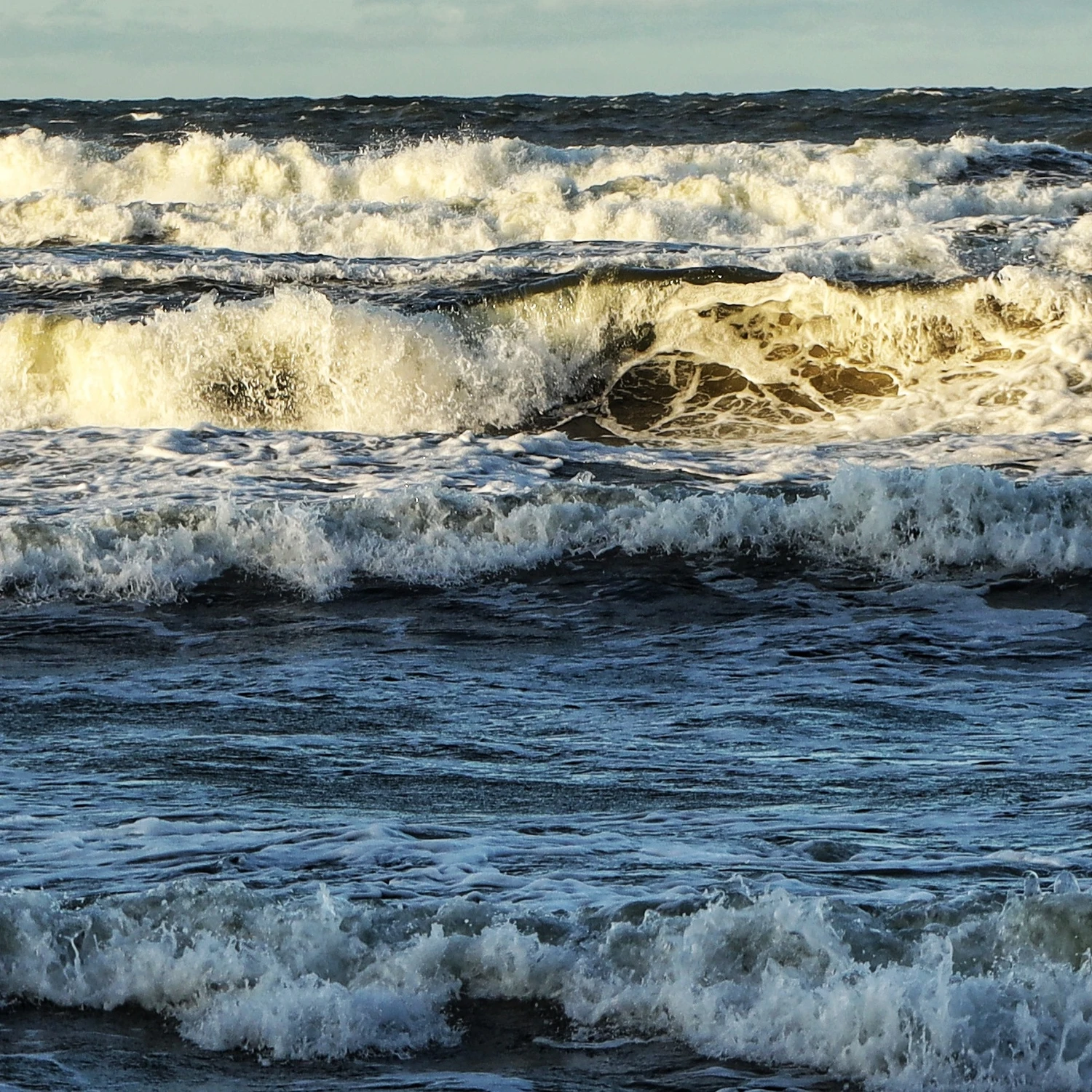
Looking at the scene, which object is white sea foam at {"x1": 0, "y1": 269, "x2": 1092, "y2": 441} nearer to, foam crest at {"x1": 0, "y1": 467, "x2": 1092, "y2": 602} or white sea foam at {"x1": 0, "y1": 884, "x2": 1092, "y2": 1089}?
foam crest at {"x1": 0, "y1": 467, "x2": 1092, "y2": 602}

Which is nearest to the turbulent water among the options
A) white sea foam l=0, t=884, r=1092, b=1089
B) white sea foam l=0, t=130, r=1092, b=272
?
white sea foam l=0, t=884, r=1092, b=1089

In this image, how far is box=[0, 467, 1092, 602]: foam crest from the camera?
8.65 meters

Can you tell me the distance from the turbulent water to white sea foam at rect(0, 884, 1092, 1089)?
1cm

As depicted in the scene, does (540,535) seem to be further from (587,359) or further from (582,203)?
(582,203)

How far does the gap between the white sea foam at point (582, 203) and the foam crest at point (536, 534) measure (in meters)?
9.66

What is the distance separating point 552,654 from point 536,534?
5.95ft

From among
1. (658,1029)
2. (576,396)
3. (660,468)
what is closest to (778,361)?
(576,396)

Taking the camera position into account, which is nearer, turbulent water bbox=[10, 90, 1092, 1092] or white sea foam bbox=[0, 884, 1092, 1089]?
white sea foam bbox=[0, 884, 1092, 1089]

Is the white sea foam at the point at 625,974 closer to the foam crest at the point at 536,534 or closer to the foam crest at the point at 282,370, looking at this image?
the foam crest at the point at 536,534

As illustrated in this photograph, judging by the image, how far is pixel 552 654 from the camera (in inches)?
292

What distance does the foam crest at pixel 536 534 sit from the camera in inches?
340

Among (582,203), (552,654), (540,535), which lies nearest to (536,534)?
(540,535)

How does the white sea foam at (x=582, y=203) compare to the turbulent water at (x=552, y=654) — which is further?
the white sea foam at (x=582, y=203)

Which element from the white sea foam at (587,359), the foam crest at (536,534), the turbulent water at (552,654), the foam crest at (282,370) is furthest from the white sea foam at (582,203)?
the foam crest at (536,534)
